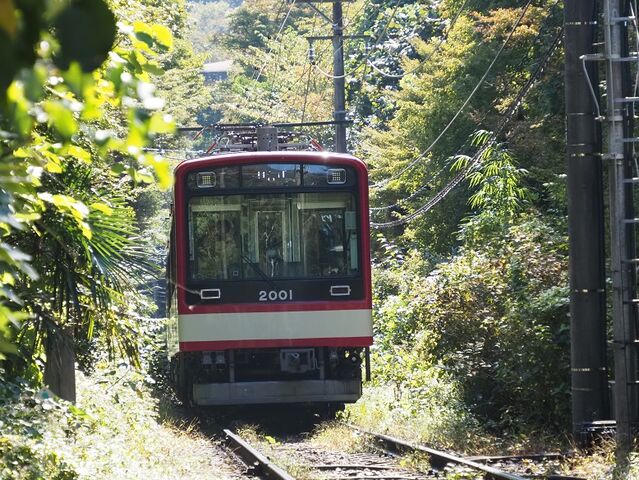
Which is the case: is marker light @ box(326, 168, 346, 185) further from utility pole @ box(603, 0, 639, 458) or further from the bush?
utility pole @ box(603, 0, 639, 458)

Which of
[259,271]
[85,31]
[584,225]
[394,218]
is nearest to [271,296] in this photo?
[259,271]

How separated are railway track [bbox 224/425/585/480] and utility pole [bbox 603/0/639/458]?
103 centimetres

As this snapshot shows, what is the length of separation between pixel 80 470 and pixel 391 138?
26.6m

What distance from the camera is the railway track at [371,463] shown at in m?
9.47

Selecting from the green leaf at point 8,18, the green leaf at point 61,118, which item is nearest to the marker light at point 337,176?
the green leaf at point 61,118

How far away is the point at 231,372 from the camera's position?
1430cm

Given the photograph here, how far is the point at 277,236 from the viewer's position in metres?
14.2

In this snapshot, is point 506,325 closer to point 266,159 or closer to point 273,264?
point 273,264

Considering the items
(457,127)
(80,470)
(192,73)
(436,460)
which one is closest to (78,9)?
(80,470)

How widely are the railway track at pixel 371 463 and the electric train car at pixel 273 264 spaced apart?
4.74 ft

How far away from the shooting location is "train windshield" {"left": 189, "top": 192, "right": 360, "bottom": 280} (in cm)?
1404

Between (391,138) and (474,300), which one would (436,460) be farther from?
(391,138)

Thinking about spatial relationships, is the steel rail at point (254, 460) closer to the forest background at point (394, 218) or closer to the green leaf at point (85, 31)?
the forest background at point (394, 218)

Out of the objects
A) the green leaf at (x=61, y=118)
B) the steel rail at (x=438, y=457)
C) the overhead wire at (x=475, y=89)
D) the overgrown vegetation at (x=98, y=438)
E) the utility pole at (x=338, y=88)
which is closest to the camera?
the green leaf at (x=61, y=118)
